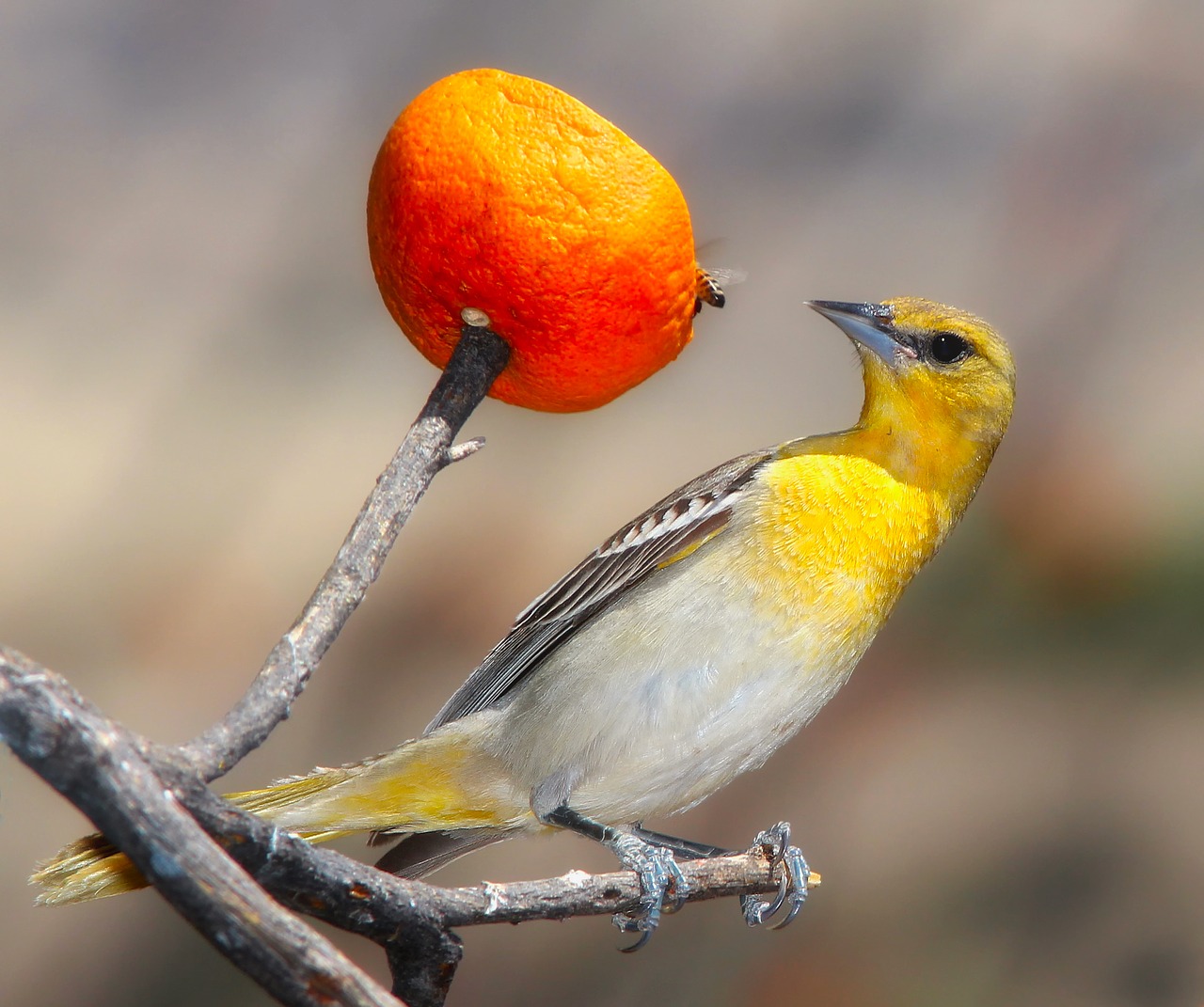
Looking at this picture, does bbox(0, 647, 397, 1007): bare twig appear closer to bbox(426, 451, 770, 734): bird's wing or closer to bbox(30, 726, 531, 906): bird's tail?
bbox(30, 726, 531, 906): bird's tail

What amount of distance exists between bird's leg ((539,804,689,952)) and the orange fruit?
0.58 m

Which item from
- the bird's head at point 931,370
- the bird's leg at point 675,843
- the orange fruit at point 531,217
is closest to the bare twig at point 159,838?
the orange fruit at point 531,217

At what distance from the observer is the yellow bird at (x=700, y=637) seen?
137 centimetres

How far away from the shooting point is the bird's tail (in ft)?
4.57

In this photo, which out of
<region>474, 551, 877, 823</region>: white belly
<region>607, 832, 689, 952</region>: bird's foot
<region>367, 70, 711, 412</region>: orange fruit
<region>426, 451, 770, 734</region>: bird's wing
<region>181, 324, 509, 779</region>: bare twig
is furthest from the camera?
<region>426, 451, 770, 734</region>: bird's wing

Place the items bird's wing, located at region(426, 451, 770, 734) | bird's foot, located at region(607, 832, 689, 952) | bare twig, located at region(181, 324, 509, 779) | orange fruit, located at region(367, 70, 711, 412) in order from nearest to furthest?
bare twig, located at region(181, 324, 509, 779) < orange fruit, located at region(367, 70, 711, 412) < bird's foot, located at region(607, 832, 689, 952) < bird's wing, located at region(426, 451, 770, 734)

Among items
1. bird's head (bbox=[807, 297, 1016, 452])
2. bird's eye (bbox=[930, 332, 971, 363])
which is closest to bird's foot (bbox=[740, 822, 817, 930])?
bird's head (bbox=[807, 297, 1016, 452])

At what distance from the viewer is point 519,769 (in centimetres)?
146

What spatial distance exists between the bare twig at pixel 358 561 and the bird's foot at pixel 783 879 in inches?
27.5

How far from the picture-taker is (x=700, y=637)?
137cm

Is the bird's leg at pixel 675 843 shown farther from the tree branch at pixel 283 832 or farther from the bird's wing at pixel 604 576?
the tree branch at pixel 283 832

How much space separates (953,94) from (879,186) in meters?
0.29

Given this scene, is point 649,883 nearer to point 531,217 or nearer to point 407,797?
point 407,797

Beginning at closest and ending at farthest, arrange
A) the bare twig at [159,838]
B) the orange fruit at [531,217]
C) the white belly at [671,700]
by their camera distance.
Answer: the bare twig at [159,838], the orange fruit at [531,217], the white belly at [671,700]
